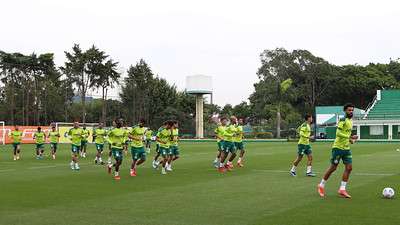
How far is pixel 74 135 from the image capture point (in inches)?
969

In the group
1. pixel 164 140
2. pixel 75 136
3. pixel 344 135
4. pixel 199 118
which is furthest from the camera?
pixel 199 118

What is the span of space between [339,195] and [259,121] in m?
87.6

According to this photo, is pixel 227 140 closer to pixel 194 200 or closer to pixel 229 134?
pixel 229 134

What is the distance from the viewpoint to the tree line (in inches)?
3044

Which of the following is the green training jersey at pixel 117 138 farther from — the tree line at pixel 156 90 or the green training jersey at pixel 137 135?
the tree line at pixel 156 90

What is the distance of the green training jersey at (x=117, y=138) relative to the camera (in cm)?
1936

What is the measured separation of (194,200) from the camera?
512 inches

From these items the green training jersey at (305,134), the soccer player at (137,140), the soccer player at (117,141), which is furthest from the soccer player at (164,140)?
the green training jersey at (305,134)

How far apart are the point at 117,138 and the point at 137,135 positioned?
73 centimetres

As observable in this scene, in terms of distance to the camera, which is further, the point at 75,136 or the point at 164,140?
the point at 75,136

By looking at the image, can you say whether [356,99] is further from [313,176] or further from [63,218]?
[63,218]

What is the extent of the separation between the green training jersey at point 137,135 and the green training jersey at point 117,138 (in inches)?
13.0

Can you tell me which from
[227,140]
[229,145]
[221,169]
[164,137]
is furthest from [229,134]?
[164,137]

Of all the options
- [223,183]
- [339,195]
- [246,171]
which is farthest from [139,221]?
[246,171]
